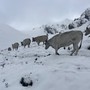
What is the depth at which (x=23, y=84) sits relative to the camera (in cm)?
1132

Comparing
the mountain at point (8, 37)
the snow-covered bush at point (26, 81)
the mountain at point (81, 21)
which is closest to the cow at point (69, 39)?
the snow-covered bush at point (26, 81)

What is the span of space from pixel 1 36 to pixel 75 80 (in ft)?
236

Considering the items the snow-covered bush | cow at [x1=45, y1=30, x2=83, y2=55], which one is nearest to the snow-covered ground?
cow at [x1=45, y1=30, x2=83, y2=55]

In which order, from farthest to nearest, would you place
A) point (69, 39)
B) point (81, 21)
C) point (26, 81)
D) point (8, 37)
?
point (81, 21)
point (8, 37)
point (69, 39)
point (26, 81)

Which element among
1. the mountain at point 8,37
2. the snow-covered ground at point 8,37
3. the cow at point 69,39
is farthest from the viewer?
the mountain at point 8,37

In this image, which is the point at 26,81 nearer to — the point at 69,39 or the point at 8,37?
the point at 69,39

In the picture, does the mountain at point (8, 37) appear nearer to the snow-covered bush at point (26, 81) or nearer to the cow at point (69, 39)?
the cow at point (69, 39)

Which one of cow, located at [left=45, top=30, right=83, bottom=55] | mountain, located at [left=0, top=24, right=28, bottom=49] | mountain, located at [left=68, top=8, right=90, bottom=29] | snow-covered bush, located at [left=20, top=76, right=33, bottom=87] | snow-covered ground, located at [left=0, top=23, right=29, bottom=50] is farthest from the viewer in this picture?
mountain, located at [left=68, top=8, right=90, bottom=29]

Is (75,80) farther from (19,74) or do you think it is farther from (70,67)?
(19,74)

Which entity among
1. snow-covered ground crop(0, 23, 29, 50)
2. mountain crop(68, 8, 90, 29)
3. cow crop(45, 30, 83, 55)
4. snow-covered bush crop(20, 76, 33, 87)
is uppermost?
mountain crop(68, 8, 90, 29)

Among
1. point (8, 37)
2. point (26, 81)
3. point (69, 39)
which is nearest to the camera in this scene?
point (26, 81)

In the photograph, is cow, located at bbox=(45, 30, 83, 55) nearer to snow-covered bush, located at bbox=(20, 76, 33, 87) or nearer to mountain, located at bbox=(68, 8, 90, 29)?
snow-covered bush, located at bbox=(20, 76, 33, 87)

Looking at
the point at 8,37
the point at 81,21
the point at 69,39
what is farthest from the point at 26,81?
the point at 81,21

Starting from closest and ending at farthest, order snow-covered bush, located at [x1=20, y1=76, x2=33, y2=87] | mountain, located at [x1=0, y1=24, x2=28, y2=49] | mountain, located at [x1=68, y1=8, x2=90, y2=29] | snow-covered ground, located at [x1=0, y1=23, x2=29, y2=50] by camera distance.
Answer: snow-covered bush, located at [x1=20, y1=76, x2=33, y2=87], snow-covered ground, located at [x1=0, y1=23, x2=29, y2=50], mountain, located at [x1=0, y1=24, x2=28, y2=49], mountain, located at [x1=68, y1=8, x2=90, y2=29]
